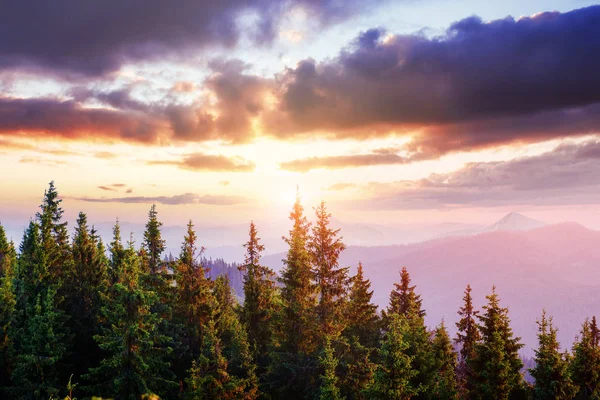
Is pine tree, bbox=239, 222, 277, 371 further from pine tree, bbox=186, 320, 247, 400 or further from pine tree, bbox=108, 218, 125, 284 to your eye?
pine tree, bbox=108, 218, 125, 284

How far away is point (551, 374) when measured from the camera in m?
28.2

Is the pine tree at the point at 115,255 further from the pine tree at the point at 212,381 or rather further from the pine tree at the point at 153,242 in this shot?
the pine tree at the point at 212,381

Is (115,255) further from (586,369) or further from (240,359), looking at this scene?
(586,369)

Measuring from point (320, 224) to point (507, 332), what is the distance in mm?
16486

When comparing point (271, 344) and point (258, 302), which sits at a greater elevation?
point (258, 302)

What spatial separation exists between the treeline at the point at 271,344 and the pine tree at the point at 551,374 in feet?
0.23

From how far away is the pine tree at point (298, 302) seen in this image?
103 ft

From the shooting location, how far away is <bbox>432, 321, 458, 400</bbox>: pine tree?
28422 millimetres

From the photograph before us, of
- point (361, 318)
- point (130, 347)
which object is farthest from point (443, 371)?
point (130, 347)

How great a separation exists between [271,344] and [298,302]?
577 centimetres

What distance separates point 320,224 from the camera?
32.6 meters

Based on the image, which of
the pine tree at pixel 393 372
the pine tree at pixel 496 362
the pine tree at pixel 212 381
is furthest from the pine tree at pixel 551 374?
the pine tree at pixel 212 381

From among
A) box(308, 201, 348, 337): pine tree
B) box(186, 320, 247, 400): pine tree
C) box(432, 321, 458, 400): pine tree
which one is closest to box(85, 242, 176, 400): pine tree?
box(186, 320, 247, 400): pine tree

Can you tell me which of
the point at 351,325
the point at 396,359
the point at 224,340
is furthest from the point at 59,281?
the point at 396,359
